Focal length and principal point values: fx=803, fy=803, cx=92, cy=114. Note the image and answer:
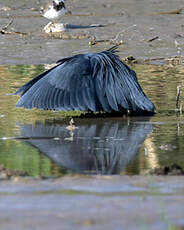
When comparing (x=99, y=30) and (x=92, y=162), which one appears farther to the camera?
(x=99, y=30)

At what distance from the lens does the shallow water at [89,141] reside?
4.76 metres

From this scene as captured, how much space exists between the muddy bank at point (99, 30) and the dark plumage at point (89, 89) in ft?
11.9

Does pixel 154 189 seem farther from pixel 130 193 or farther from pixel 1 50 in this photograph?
pixel 1 50

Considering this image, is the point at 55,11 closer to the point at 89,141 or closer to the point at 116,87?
the point at 116,87

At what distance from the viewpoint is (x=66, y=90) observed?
6.41 meters

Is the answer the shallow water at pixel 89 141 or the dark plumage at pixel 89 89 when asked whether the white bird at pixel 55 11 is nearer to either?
the shallow water at pixel 89 141

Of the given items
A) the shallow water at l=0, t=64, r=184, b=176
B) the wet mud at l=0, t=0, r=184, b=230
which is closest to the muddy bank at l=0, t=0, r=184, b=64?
the wet mud at l=0, t=0, r=184, b=230

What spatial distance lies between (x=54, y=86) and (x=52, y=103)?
17cm

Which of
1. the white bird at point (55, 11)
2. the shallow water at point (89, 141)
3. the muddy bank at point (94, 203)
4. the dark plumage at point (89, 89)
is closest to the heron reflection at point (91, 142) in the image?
the shallow water at point (89, 141)

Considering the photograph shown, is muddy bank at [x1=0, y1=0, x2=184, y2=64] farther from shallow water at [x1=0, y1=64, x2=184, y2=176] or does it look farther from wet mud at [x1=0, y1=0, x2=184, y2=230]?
shallow water at [x1=0, y1=64, x2=184, y2=176]

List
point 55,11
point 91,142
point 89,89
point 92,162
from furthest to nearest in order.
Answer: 1. point 55,11
2. point 89,89
3. point 91,142
4. point 92,162

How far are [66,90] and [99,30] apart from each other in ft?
20.1

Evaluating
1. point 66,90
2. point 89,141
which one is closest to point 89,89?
point 66,90

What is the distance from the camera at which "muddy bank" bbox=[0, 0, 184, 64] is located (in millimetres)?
10867
